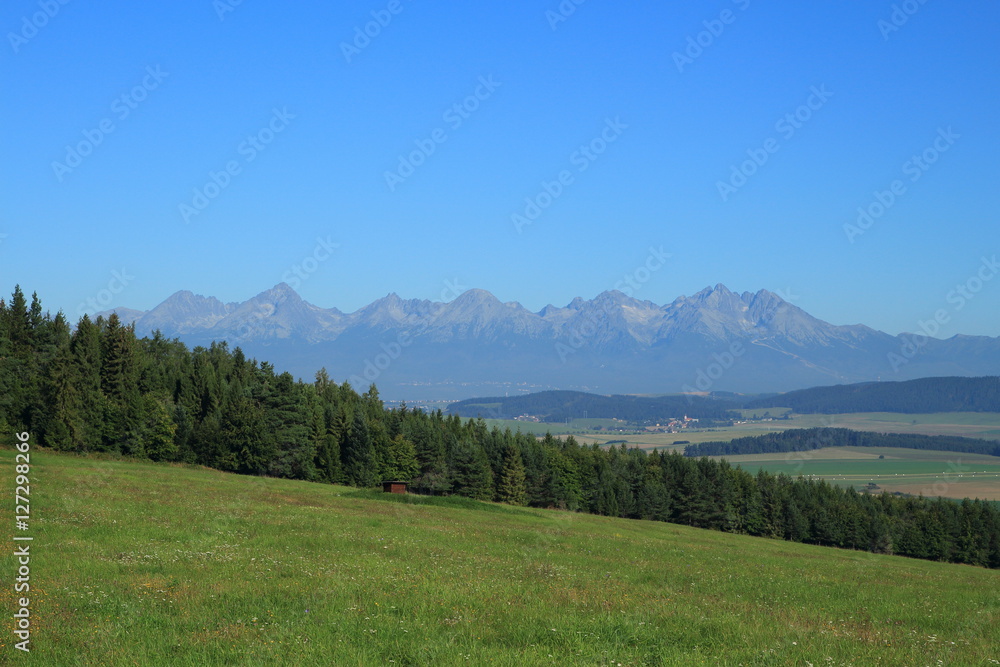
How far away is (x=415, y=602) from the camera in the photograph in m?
16.8

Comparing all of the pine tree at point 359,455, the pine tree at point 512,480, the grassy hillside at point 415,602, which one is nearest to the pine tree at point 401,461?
the pine tree at point 359,455

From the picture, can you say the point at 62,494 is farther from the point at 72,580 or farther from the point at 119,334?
the point at 119,334

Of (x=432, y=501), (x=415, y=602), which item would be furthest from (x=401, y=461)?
(x=415, y=602)

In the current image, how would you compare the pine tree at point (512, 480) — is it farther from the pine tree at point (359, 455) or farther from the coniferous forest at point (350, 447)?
the pine tree at point (359, 455)

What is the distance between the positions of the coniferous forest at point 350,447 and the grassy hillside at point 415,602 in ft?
160

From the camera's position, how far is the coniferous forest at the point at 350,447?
78.7m

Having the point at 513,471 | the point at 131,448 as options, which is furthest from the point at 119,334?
the point at 513,471

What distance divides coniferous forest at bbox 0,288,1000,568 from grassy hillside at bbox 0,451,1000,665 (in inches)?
1922

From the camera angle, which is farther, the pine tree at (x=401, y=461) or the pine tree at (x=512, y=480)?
the pine tree at (x=512, y=480)

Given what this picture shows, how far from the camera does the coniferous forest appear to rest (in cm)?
7869

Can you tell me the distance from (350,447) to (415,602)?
3469 inches

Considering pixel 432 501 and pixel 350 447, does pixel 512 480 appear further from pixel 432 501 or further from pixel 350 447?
pixel 432 501

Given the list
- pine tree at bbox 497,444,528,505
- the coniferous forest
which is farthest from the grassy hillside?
pine tree at bbox 497,444,528,505

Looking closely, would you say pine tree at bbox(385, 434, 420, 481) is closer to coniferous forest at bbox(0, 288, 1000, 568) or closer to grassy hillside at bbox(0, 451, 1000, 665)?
coniferous forest at bbox(0, 288, 1000, 568)
